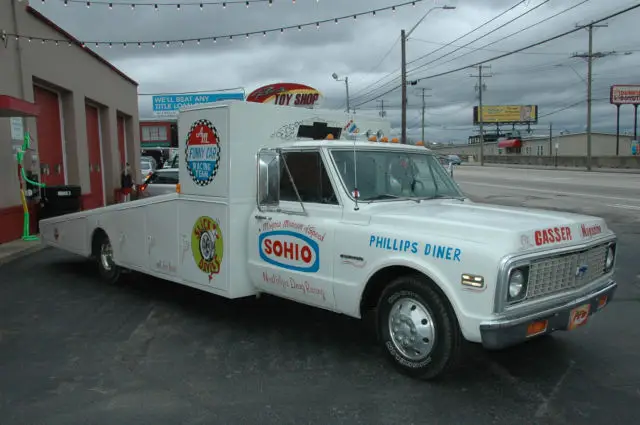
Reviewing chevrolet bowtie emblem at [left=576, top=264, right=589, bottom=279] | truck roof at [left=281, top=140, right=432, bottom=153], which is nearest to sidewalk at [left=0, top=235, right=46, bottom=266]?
truck roof at [left=281, top=140, right=432, bottom=153]

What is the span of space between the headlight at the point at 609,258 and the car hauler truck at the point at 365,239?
1 cm

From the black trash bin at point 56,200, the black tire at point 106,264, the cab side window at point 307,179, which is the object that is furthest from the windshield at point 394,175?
the black trash bin at point 56,200

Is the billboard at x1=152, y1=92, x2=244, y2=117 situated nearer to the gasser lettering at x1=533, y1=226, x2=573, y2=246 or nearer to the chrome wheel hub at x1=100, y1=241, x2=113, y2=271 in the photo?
the chrome wheel hub at x1=100, y1=241, x2=113, y2=271

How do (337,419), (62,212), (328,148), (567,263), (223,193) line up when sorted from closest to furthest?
1. (337,419)
2. (567,263)
3. (328,148)
4. (223,193)
5. (62,212)

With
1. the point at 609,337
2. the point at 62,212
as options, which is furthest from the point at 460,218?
the point at 62,212

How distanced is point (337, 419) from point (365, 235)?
1.45 m

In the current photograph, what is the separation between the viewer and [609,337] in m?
5.38

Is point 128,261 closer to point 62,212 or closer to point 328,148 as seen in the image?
point 328,148

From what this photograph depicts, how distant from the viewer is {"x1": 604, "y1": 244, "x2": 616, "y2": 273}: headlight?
4.71 meters

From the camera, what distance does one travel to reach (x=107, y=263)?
7.82 meters

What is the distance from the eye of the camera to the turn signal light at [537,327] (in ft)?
12.6

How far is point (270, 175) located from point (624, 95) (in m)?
78.3

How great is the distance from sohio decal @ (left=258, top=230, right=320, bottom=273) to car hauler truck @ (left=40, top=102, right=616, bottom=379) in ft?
0.04

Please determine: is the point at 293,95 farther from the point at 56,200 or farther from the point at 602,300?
the point at 602,300
